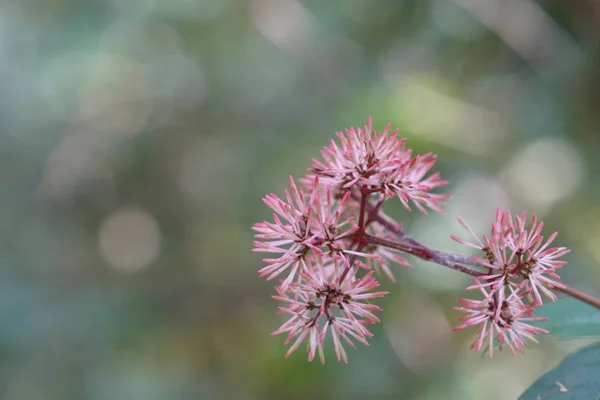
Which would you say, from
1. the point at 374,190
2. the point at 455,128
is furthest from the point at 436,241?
the point at 374,190

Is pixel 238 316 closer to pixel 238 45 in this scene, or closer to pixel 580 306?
pixel 238 45

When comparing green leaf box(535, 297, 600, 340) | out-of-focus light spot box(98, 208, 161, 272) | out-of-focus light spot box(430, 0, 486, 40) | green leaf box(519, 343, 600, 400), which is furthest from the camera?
out-of-focus light spot box(98, 208, 161, 272)

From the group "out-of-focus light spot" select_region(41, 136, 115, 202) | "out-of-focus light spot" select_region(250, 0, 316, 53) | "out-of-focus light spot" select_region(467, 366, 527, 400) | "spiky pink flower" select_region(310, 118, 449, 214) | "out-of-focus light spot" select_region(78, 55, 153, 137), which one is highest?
"out-of-focus light spot" select_region(250, 0, 316, 53)

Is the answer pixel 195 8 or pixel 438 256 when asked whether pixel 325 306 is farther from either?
pixel 195 8

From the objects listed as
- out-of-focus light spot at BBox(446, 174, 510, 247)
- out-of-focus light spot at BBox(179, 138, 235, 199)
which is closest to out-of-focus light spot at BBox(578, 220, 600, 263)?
out-of-focus light spot at BBox(446, 174, 510, 247)

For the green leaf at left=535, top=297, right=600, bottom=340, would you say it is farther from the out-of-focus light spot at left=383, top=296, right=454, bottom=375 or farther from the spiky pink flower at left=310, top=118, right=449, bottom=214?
the out-of-focus light spot at left=383, top=296, right=454, bottom=375
